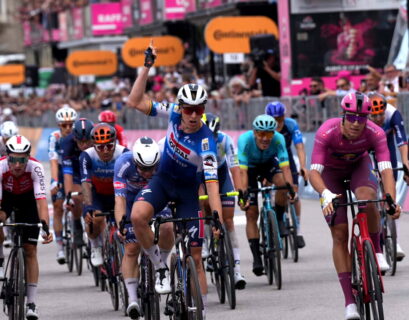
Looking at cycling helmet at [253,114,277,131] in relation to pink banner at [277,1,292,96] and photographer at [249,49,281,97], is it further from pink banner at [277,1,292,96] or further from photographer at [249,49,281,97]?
pink banner at [277,1,292,96]

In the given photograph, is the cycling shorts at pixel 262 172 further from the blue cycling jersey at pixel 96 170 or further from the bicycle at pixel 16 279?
the bicycle at pixel 16 279

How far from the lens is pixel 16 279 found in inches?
436

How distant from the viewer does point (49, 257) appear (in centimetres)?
1767

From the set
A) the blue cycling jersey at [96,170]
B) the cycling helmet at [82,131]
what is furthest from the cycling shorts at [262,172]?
the cycling helmet at [82,131]

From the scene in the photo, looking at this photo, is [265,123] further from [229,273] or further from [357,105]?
[357,105]

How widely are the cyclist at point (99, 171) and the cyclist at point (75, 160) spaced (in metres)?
1.35

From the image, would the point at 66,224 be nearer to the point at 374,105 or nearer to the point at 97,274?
the point at 97,274

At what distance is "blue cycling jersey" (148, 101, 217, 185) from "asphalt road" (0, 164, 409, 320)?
163cm

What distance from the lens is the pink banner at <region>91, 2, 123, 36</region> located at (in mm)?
48938

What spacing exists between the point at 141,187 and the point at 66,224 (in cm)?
499

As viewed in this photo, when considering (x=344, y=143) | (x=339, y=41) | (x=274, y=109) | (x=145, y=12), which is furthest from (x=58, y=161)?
(x=145, y=12)

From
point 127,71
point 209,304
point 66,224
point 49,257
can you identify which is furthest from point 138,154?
point 127,71

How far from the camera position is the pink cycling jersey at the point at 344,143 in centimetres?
1006

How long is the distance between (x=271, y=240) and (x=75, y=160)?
337 cm
